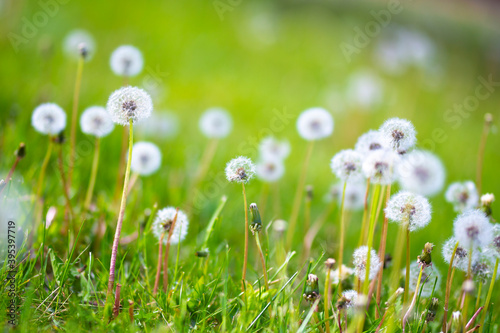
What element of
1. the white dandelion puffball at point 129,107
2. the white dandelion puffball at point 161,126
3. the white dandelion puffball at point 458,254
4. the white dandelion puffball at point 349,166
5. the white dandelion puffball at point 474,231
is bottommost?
the white dandelion puffball at point 458,254

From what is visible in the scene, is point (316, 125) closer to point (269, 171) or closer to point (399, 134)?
point (269, 171)

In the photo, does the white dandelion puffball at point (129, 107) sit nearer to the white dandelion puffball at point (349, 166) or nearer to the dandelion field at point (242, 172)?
the dandelion field at point (242, 172)

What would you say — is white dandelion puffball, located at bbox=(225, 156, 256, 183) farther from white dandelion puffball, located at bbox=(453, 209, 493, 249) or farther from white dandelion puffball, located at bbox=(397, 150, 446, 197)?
white dandelion puffball, located at bbox=(397, 150, 446, 197)

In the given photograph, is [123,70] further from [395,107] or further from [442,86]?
[442,86]

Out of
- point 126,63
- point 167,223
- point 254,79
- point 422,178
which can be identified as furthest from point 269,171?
point 254,79

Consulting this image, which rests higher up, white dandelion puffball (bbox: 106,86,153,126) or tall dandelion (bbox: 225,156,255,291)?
white dandelion puffball (bbox: 106,86,153,126)

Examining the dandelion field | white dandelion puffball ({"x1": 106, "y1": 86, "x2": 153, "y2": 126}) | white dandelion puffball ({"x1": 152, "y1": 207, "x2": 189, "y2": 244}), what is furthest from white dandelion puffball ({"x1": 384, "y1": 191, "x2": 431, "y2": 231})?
A: white dandelion puffball ({"x1": 106, "y1": 86, "x2": 153, "y2": 126})

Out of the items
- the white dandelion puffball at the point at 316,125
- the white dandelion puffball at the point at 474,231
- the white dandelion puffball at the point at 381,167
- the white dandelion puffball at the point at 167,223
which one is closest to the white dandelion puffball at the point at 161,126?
the white dandelion puffball at the point at 316,125

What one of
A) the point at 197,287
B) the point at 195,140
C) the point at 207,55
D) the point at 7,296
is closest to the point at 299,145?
the point at 195,140
